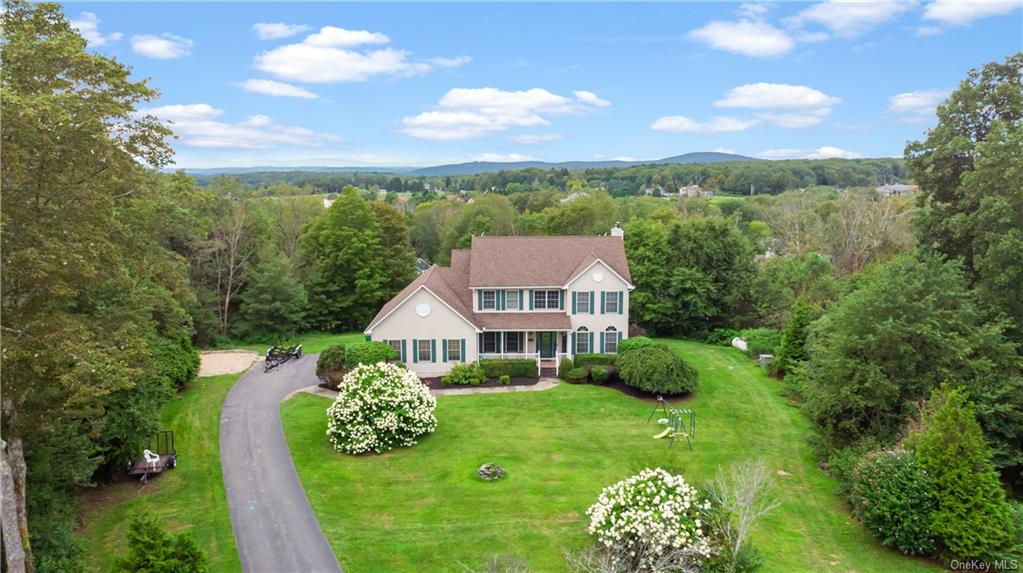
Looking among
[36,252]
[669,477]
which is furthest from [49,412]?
[669,477]

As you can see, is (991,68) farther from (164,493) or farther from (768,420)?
(164,493)

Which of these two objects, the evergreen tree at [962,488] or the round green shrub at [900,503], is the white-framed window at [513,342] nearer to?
the round green shrub at [900,503]

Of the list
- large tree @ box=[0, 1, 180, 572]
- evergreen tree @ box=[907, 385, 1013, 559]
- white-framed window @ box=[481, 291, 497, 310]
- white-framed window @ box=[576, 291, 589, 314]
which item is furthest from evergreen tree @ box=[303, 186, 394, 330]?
evergreen tree @ box=[907, 385, 1013, 559]

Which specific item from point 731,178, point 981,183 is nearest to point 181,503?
point 981,183

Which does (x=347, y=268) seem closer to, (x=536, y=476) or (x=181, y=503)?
(x=181, y=503)

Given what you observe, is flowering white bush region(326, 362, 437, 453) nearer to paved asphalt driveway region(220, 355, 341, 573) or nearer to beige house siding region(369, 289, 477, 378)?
paved asphalt driveway region(220, 355, 341, 573)
